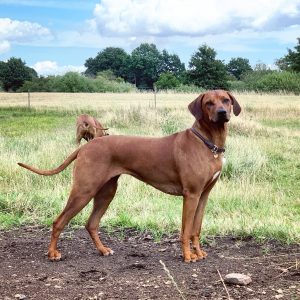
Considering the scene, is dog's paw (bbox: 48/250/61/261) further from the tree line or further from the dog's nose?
the tree line

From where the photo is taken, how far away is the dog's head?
466 cm

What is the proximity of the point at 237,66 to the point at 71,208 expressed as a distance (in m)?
88.3

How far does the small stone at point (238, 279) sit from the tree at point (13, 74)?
7824 cm

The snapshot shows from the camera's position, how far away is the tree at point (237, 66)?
90.9 meters

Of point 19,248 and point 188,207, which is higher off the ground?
point 188,207

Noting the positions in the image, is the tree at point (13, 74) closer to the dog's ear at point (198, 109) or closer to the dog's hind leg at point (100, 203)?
the dog's hind leg at point (100, 203)

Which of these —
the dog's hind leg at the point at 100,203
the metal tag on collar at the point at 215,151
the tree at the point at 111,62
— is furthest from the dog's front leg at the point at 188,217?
the tree at the point at 111,62

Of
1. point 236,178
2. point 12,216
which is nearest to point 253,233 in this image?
point 12,216

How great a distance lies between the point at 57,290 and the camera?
4211mm

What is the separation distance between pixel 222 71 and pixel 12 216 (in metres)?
53.7

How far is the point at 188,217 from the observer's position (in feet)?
15.9

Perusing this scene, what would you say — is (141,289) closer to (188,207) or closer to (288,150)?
(188,207)

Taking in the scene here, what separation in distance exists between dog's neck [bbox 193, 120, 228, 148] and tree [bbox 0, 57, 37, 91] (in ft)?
254

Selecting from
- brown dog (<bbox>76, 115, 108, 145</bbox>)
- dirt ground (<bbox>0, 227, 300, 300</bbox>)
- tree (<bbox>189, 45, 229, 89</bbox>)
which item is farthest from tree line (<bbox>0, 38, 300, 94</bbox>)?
dirt ground (<bbox>0, 227, 300, 300</bbox>)
